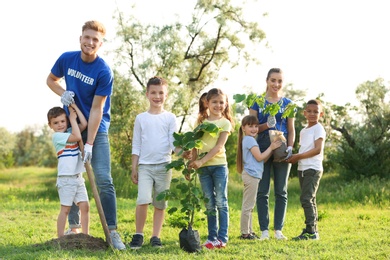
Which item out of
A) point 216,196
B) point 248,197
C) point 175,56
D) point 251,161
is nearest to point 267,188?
point 248,197

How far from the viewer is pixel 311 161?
6.60 m

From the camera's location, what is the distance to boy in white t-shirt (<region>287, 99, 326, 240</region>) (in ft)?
21.5

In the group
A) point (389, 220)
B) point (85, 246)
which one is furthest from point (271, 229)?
point (85, 246)

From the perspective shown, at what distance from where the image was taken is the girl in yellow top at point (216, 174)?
19.4 feet

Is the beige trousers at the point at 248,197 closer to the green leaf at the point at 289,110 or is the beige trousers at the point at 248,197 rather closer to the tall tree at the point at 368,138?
the green leaf at the point at 289,110

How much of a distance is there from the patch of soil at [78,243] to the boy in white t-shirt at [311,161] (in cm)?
235

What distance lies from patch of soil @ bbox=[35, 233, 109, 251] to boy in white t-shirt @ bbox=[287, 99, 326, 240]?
7.70 ft

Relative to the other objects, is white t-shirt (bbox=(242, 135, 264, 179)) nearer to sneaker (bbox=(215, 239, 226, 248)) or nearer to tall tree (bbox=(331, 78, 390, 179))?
sneaker (bbox=(215, 239, 226, 248))

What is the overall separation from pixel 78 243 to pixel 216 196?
5.02 ft

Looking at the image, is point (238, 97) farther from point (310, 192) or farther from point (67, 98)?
point (67, 98)

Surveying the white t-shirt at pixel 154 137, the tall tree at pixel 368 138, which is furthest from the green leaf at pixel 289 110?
the tall tree at pixel 368 138

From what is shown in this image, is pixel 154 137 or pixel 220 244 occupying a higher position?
pixel 154 137

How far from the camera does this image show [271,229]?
316 inches

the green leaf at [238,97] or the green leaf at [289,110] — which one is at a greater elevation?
the green leaf at [238,97]
